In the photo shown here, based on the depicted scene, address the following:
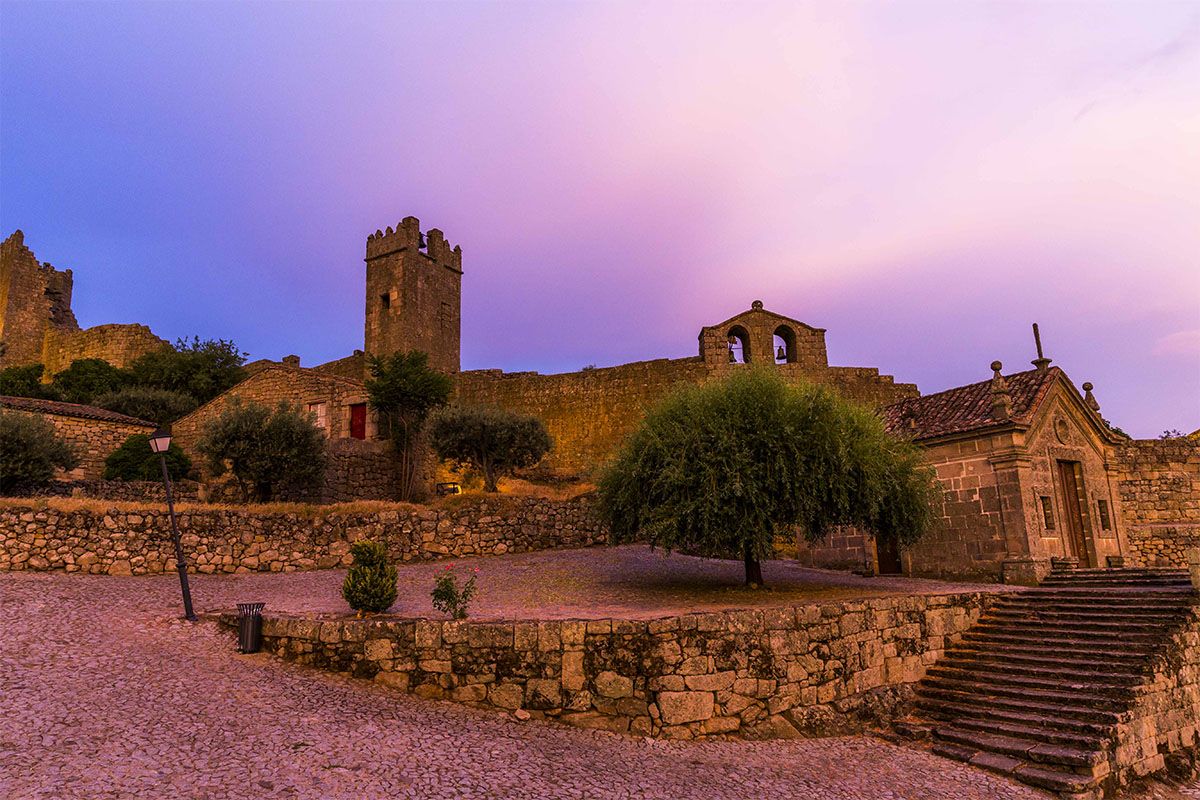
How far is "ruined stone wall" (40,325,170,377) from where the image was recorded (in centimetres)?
4209

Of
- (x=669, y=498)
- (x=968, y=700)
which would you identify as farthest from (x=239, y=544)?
(x=968, y=700)

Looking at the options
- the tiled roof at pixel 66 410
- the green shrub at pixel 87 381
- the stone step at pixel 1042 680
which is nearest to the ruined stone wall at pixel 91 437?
the tiled roof at pixel 66 410

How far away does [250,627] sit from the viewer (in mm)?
10180

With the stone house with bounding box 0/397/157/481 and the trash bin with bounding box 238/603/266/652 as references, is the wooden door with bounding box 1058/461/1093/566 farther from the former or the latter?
the stone house with bounding box 0/397/157/481

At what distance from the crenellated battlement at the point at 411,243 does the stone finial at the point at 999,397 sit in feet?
103

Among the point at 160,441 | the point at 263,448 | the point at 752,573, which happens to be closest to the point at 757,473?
the point at 752,573

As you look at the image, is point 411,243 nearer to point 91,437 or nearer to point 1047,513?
point 91,437

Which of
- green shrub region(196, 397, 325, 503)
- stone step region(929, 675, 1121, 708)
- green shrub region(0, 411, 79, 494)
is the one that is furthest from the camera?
green shrub region(196, 397, 325, 503)

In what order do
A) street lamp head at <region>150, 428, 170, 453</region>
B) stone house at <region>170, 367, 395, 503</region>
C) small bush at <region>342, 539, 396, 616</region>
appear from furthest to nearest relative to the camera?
stone house at <region>170, 367, 395, 503</region>
street lamp head at <region>150, 428, 170, 453</region>
small bush at <region>342, 539, 396, 616</region>

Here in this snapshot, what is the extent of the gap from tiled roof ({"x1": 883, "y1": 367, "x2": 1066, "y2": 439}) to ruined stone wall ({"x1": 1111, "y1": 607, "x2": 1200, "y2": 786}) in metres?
6.09

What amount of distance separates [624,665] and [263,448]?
54.1 feet

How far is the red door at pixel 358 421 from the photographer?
27984mm

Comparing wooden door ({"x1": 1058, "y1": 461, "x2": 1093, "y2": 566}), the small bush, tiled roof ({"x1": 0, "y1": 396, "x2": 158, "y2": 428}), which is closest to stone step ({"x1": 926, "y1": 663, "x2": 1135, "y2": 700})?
wooden door ({"x1": 1058, "y1": 461, "x2": 1093, "y2": 566})

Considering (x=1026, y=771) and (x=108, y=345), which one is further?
(x=108, y=345)
